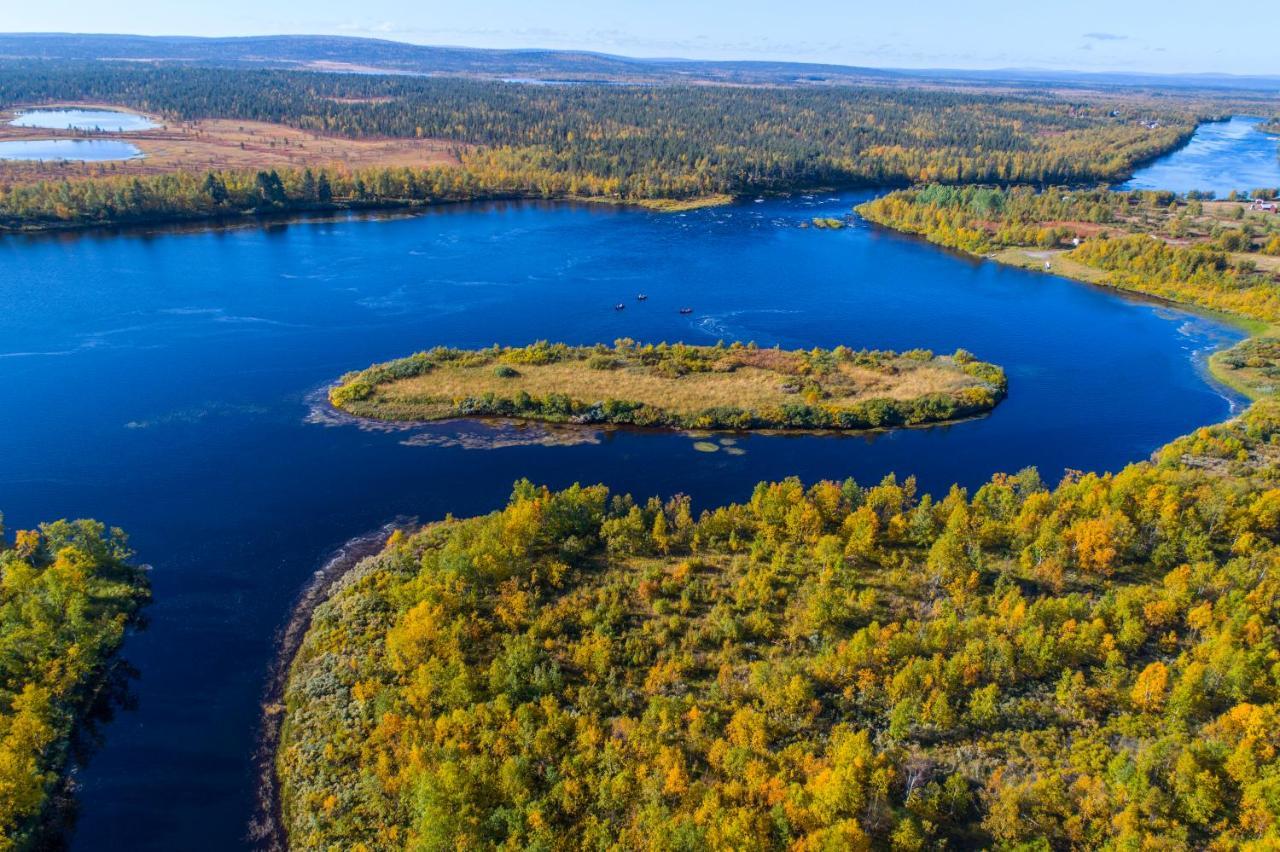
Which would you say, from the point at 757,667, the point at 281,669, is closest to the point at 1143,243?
the point at 757,667

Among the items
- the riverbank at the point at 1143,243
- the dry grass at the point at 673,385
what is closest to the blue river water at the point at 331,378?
the riverbank at the point at 1143,243

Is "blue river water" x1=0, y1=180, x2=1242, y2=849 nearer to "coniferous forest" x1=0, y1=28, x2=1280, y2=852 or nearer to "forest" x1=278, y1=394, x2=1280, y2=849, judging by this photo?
"coniferous forest" x1=0, y1=28, x2=1280, y2=852

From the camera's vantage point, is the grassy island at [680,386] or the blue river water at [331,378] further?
the grassy island at [680,386]

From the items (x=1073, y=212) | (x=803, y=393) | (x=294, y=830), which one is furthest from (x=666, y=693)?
(x=1073, y=212)

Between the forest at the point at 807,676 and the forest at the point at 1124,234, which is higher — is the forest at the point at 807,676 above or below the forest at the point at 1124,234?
below

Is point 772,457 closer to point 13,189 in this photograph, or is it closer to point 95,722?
point 95,722

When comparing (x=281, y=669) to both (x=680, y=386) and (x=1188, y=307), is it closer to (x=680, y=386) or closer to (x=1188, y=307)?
(x=680, y=386)

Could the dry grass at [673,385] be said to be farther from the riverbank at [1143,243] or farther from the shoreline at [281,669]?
the riverbank at [1143,243]

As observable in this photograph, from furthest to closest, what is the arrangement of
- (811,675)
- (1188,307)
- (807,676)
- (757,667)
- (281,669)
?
(1188,307) < (281,669) < (811,675) < (807,676) < (757,667)

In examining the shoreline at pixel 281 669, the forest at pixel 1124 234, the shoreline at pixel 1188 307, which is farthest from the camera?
the forest at pixel 1124 234
